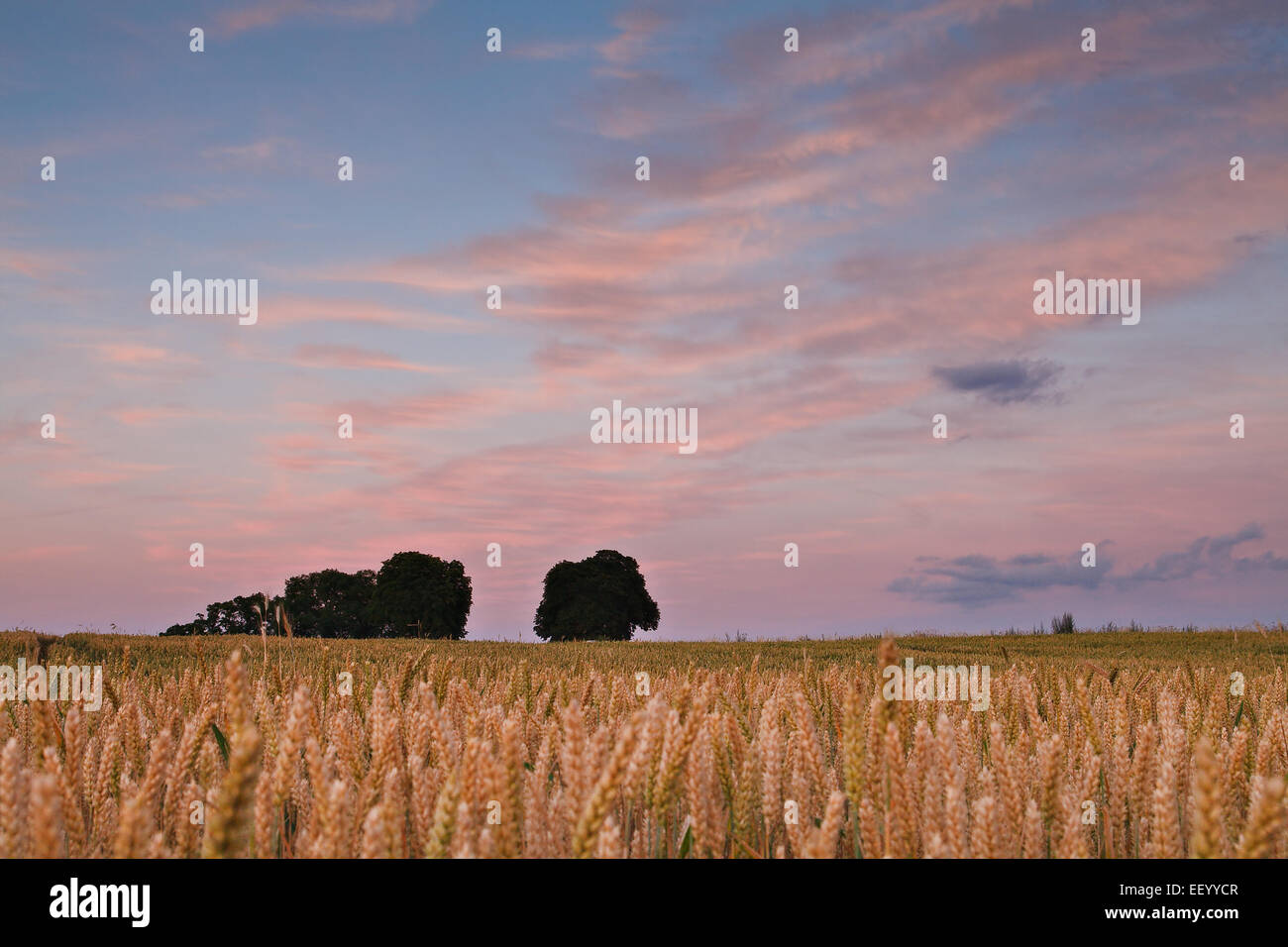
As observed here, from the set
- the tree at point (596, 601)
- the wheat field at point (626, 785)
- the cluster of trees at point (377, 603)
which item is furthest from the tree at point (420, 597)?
the wheat field at point (626, 785)

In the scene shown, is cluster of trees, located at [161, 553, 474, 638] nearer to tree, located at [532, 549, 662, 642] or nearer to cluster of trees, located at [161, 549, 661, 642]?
cluster of trees, located at [161, 549, 661, 642]

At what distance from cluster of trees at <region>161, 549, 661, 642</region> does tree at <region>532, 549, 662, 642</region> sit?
2.5 inches

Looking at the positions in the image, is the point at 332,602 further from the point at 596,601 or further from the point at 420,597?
the point at 596,601

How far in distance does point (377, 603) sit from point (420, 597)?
2.84 meters

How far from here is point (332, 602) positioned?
6144cm

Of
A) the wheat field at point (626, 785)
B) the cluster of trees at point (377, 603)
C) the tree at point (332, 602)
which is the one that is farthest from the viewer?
the tree at point (332, 602)

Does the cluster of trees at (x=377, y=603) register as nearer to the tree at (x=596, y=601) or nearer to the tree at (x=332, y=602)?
the tree at (x=332, y=602)

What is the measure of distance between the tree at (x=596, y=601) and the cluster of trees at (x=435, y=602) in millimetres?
63

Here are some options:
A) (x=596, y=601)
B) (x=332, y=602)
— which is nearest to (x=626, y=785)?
(x=596, y=601)

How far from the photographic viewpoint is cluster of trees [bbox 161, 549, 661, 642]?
5609 cm

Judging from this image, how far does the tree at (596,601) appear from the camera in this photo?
56.8m

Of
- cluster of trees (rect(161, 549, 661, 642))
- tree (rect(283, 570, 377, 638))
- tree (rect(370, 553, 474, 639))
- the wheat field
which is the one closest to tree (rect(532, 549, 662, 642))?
cluster of trees (rect(161, 549, 661, 642))
